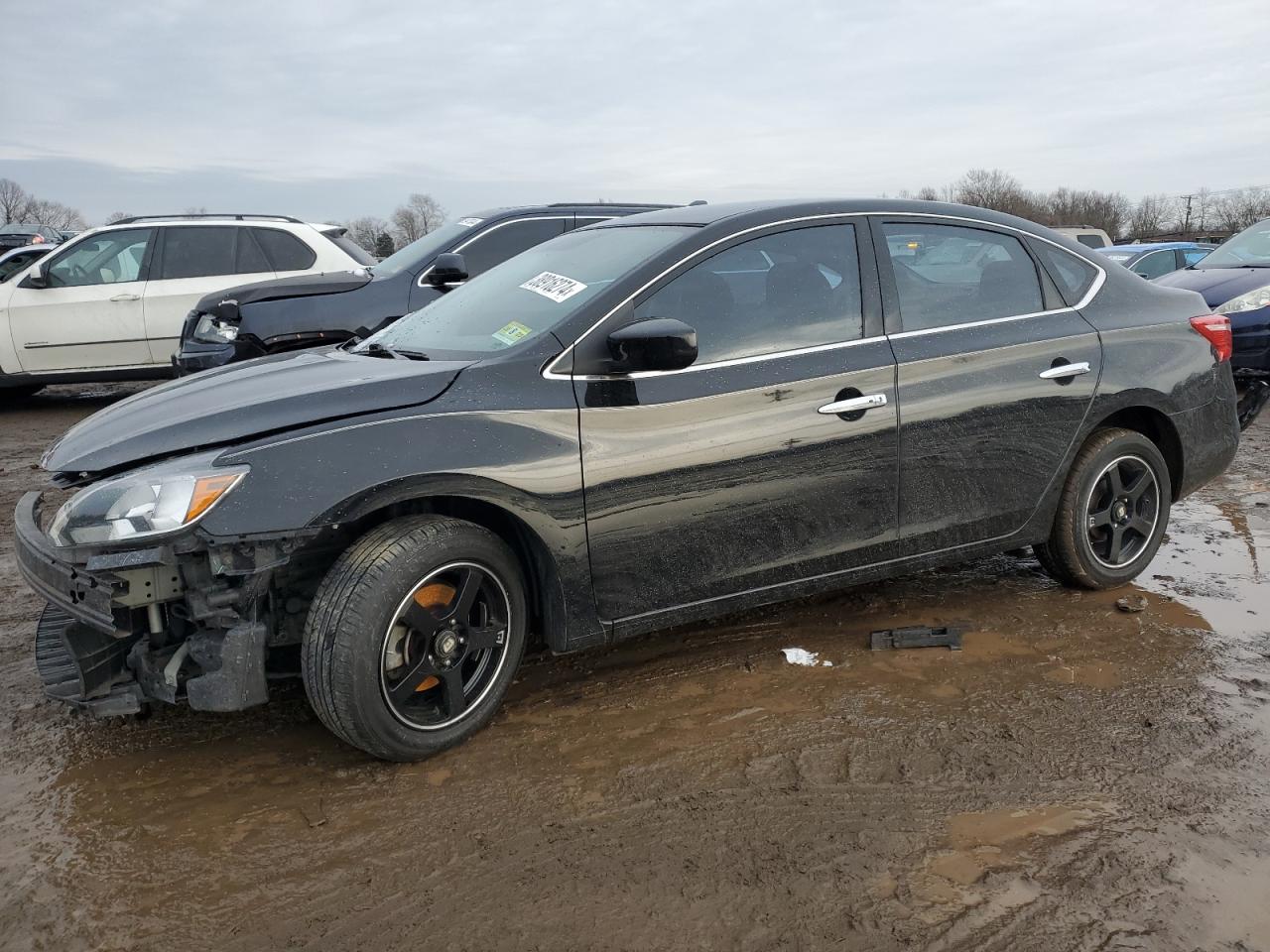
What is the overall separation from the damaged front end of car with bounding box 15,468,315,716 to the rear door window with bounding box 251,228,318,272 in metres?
6.76

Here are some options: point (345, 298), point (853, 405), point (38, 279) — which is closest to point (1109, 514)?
point (853, 405)

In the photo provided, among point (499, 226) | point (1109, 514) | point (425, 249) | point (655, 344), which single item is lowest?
point (1109, 514)

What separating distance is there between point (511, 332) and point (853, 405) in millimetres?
1233

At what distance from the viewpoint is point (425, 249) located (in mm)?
7328

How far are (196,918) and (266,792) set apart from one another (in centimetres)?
55

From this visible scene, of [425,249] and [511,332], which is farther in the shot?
[425,249]

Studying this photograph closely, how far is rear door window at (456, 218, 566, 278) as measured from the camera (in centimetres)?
→ 735

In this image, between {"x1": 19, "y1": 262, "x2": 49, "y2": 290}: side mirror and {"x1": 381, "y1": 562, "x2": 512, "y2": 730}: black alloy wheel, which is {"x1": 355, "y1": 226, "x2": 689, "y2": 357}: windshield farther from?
{"x1": 19, "y1": 262, "x2": 49, "y2": 290}: side mirror

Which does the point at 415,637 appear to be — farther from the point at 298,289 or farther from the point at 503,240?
the point at 503,240

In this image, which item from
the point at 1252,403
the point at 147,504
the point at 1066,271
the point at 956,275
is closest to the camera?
the point at 147,504

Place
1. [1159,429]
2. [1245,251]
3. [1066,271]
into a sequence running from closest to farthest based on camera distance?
[1066,271] < [1159,429] < [1245,251]

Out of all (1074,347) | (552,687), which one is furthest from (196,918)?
(1074,347)

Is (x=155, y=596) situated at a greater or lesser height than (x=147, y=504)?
lesser

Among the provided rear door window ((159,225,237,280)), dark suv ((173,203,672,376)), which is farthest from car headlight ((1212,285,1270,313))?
rear door window ((159,225,237,280))
